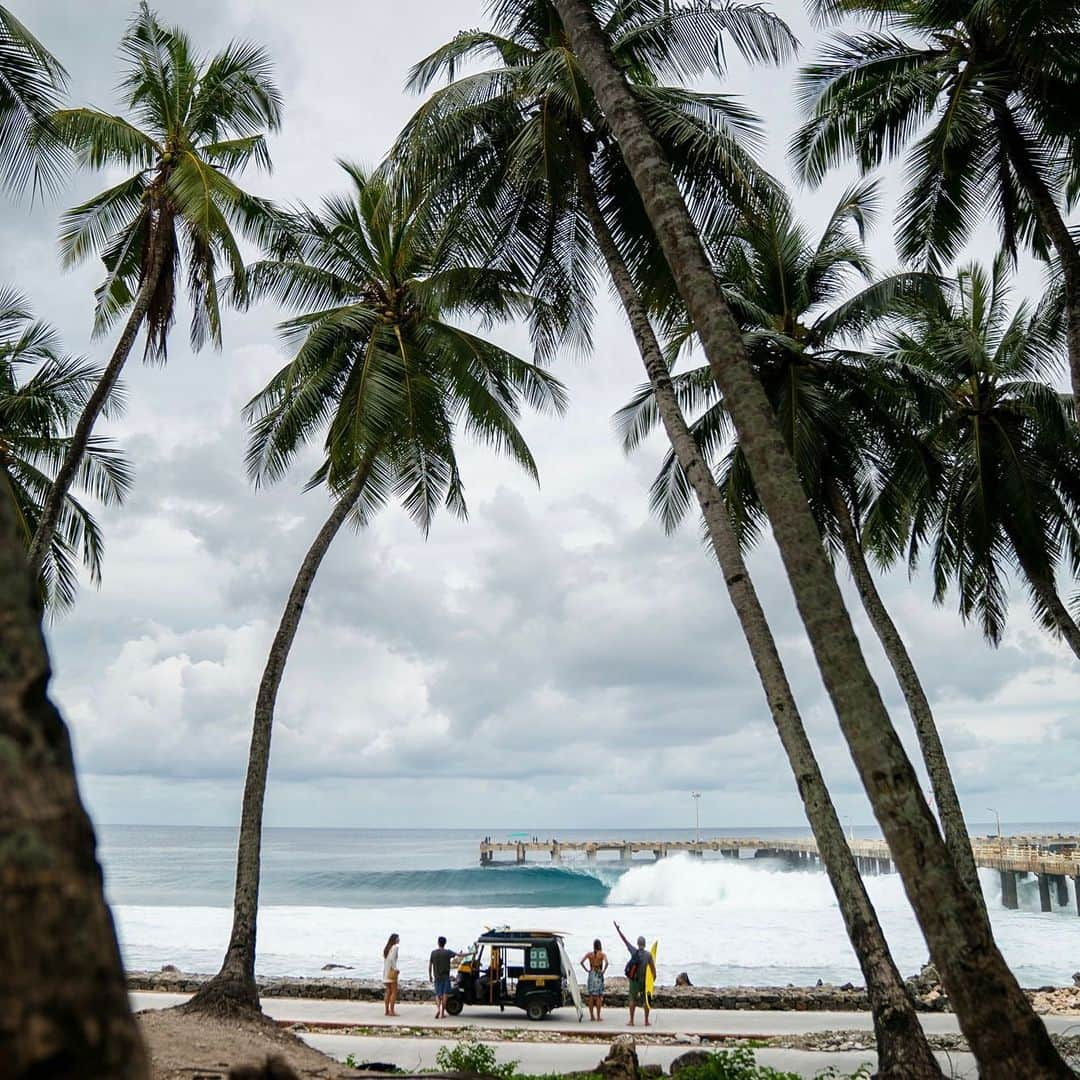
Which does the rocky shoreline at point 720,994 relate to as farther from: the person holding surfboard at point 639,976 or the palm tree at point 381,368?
the palm tree at point 381,368

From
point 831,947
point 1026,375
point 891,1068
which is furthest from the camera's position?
point 831,947

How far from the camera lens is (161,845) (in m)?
134

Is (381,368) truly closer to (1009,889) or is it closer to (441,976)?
(441,976)

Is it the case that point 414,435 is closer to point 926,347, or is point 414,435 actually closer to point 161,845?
point 926,347

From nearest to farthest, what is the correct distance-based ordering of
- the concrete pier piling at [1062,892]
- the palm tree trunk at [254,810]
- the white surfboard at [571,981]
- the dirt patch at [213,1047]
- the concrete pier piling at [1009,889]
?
the dirt patch at [213,1047]
the palm tree trunk at [254,810]
the white surfboard at [571,981]
the concrete pier piling at [1062,892]
the concrete pier piling at [1009,889]

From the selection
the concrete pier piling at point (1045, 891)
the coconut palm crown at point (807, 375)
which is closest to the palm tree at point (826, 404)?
the coconut palm crown at point (807, 375)

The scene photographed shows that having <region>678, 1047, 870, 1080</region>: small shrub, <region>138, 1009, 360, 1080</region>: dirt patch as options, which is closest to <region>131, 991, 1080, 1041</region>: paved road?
<region>138, 1009, 360, 1080</region>: dirt patch

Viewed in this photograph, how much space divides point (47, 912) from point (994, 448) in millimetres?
20003

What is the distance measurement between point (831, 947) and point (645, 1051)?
90.0ft

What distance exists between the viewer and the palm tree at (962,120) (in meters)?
13.7

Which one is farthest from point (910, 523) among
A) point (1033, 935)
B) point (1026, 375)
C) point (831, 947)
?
point (1033, 935)

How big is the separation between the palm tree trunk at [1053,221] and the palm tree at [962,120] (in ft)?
0.06

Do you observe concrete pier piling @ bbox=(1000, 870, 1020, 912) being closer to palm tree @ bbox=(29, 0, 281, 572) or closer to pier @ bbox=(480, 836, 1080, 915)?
pier @ bbox=(480, 836, 1080, 915)

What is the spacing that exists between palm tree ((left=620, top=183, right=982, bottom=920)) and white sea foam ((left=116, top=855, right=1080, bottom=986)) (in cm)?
967
